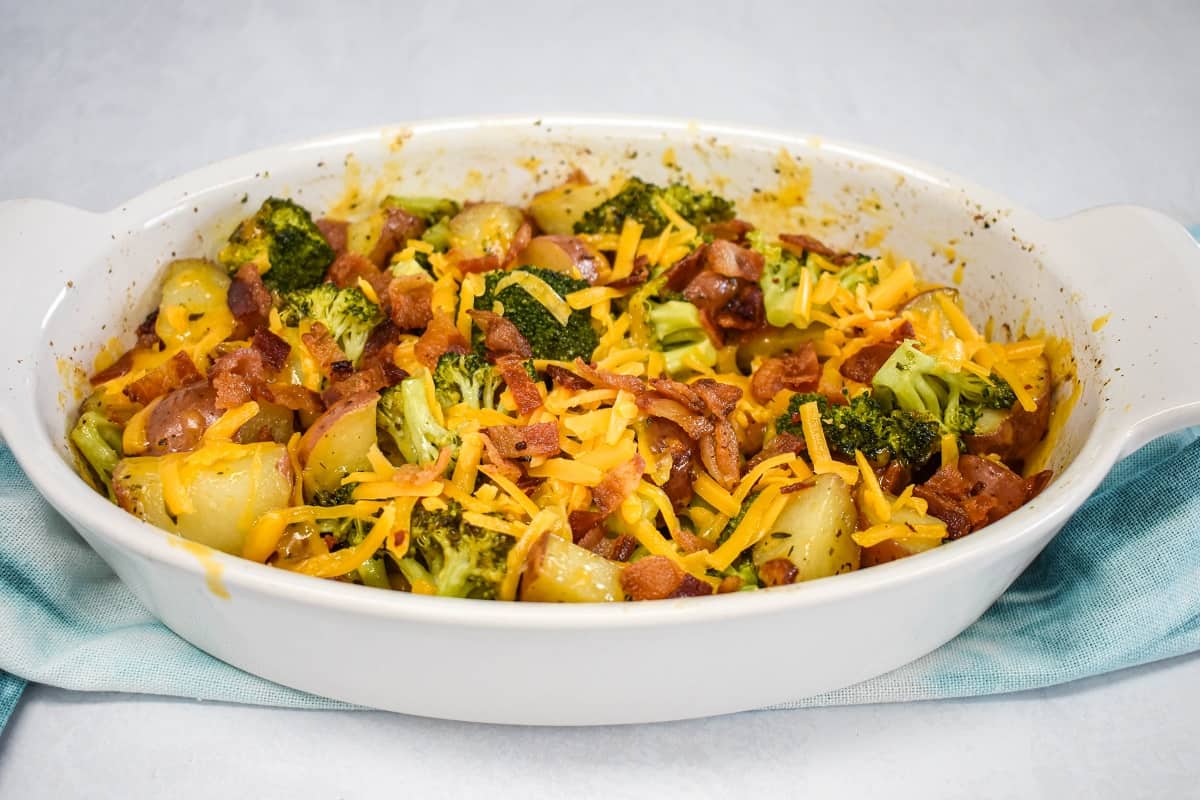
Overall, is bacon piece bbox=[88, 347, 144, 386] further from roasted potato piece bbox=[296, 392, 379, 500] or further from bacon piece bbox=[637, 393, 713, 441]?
bacon piece bbox=[637, 393, 713, 441]

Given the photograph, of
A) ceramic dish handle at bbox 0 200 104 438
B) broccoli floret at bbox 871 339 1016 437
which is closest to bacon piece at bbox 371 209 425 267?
ceramic dish handle at bbox 0 200 104 438

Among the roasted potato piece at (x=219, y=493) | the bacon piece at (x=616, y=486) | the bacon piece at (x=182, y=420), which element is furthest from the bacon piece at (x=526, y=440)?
the bacon piece at (x=182, y=420)

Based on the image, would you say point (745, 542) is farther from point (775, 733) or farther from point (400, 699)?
point (400, 699)

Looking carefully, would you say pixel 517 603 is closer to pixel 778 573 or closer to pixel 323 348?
pixel 778 573

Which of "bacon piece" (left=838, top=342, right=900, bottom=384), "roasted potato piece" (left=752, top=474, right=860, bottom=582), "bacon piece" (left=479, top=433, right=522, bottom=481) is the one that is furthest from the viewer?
"bacon piece" (left=838, top=342, right=900, bottom=384)

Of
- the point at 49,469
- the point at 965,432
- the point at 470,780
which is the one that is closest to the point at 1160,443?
the point at 965,432

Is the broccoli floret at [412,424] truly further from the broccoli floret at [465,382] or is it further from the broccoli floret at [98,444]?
the broccoli floret at [98,444]
